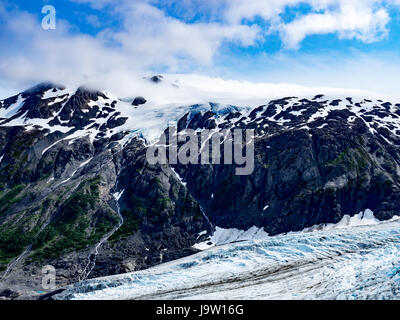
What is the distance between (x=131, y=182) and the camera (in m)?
160

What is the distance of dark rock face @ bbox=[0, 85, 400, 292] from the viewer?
420 feet

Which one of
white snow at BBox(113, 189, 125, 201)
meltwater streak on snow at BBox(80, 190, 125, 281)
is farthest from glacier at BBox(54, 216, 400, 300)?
white snow at BBox(113, 189, 125, 201)

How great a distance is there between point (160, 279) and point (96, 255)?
4596cm

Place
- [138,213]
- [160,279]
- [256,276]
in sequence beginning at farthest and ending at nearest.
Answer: [138,213]
[160,279]
[256,276]

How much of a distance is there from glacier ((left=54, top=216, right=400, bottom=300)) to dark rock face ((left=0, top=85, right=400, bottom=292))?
34.6 metres

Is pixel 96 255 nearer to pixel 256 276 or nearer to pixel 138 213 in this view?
pixel 138 213

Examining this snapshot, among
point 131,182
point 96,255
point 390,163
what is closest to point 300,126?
point 390,163

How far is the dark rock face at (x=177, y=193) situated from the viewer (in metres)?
128

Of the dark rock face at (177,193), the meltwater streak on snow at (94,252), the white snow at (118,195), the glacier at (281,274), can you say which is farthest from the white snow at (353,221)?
the white snow at (118,195)

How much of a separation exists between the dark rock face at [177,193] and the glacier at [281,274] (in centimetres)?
3463

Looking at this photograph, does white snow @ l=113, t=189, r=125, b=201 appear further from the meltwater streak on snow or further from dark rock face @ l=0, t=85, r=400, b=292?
the meltwater streak on snow

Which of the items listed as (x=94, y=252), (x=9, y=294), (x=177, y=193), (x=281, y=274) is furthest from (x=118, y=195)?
(x=281, y=274)

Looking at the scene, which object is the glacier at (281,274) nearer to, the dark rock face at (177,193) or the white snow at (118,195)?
the dark rock face at (177,193)

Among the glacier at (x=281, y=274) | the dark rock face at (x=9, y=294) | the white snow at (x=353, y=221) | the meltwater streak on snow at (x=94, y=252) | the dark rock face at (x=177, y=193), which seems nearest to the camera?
the glacier at (x=281, y=274)
